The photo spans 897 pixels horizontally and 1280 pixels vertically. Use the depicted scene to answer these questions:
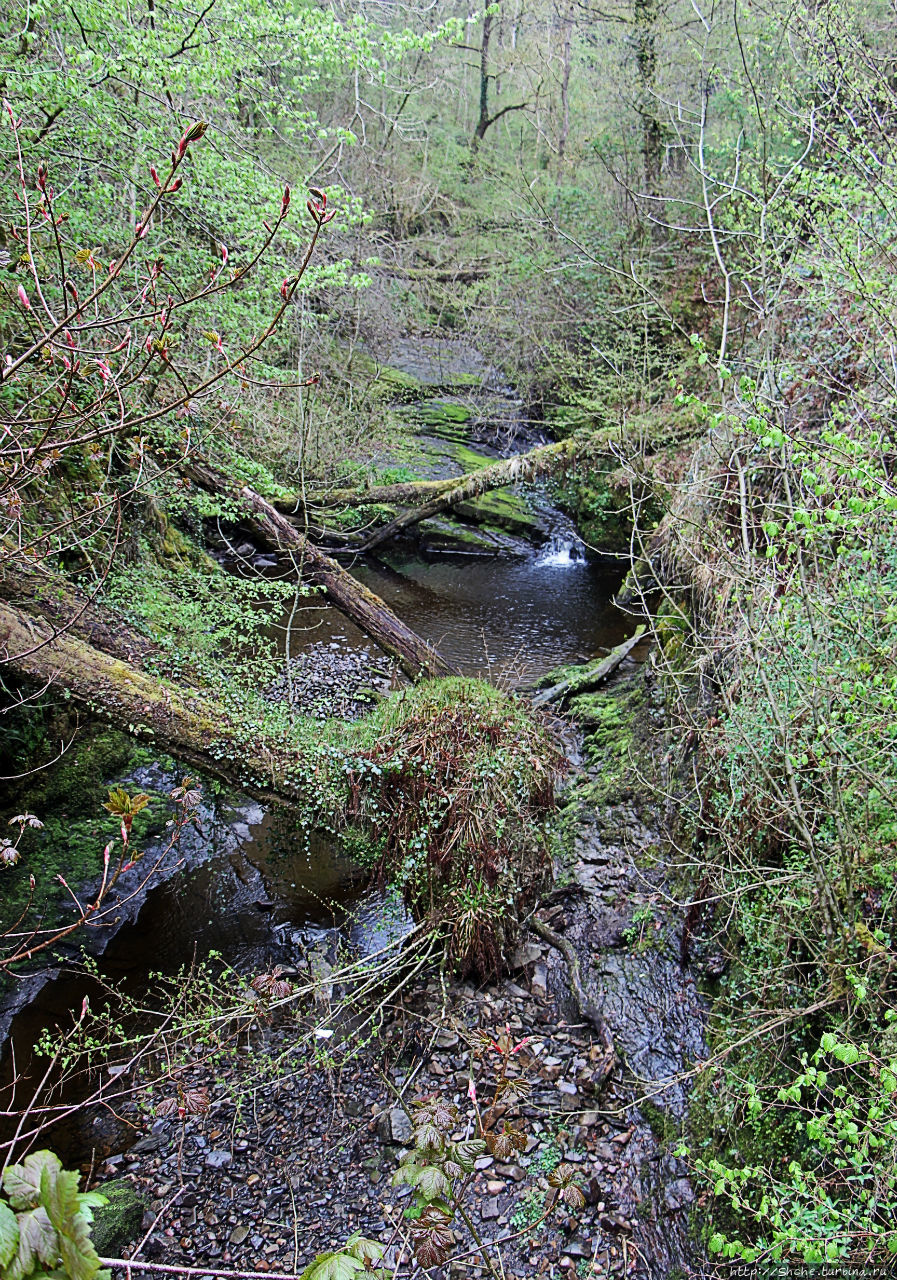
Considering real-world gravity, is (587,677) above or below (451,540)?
above

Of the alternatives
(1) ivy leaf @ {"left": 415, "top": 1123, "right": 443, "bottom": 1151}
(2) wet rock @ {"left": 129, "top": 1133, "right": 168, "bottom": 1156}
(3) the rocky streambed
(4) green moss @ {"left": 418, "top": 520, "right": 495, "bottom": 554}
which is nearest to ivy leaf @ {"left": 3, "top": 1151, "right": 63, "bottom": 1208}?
(1) ivy leaf @ {"left": 415, "top": 1123, "right": 443, "bottom": 1151}

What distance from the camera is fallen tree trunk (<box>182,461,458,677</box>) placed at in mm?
6715

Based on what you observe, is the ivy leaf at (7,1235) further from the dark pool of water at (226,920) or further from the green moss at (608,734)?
the green moss at (608,734)

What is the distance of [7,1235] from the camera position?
838 millimetres

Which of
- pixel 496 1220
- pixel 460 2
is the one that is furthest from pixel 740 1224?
pixel 460 2

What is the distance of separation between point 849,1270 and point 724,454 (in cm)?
538

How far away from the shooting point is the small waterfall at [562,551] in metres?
12.1

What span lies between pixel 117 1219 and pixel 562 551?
35.0 feet

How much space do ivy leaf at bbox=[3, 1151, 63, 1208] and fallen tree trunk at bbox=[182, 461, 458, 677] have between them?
566 cm

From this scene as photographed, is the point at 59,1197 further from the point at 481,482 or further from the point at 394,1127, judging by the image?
the point at 481,482

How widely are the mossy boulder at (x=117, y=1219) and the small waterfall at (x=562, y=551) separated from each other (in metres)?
10.1

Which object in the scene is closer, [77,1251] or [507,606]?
[77,1251]

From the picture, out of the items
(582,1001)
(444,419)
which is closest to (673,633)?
(582,1001)

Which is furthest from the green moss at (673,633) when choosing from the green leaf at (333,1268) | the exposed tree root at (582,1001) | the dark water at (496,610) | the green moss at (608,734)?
the green leaf at (333,1268)
